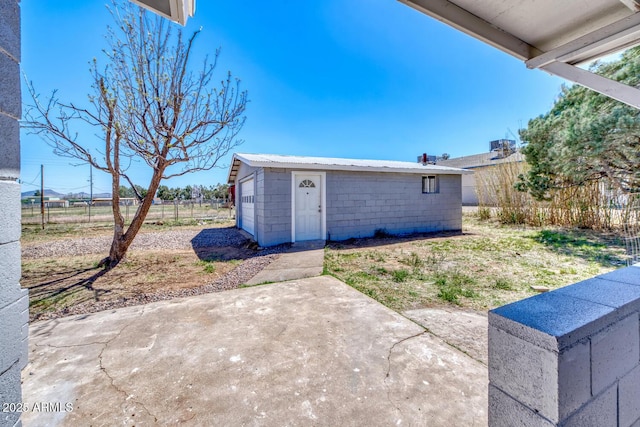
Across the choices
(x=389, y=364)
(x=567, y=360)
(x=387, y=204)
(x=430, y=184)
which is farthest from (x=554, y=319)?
(x=430, y=184)

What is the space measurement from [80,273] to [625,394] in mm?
7133

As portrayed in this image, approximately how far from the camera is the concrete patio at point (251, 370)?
5.46ft

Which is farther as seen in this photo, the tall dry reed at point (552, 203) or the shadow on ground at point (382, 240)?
the tall dry reed at point (552, 203)

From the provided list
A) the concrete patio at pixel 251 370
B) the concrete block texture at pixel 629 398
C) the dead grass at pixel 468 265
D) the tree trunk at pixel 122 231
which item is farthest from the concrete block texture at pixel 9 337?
the tree trunk at pixel 122 231

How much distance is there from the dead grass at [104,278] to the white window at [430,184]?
729 centimetres

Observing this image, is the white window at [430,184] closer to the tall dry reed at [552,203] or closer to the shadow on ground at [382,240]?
the shadow on ground at [382,240]

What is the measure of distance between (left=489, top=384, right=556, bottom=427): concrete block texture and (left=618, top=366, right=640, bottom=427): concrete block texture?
0.54 meters

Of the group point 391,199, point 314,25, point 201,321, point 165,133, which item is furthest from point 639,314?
point 314,25

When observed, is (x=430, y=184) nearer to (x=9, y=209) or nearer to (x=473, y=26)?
(x=473, y=26)

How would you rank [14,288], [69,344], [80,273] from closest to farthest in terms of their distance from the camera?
[14,288] < [69,344] < [80,273]

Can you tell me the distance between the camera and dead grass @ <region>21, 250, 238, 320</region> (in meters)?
3.71

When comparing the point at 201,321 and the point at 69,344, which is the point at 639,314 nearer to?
the point at 201,321

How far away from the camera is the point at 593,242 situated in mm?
7027

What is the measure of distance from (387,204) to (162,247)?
7.27m
